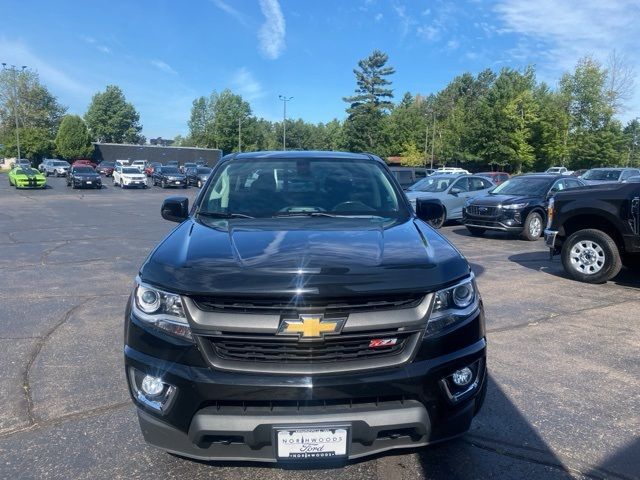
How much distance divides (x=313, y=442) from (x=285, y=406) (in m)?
0.20

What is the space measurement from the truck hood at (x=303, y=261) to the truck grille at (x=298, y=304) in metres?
0.04

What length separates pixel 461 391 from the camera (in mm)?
2541

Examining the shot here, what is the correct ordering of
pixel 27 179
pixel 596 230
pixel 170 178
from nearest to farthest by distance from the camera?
1. pixel 596 230
2. pixel 27 179
3. pixel 170 178

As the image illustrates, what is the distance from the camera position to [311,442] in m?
2.27

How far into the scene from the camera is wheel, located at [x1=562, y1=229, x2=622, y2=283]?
7.50 m

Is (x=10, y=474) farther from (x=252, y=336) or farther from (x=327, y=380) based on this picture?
(x=327, y=380)

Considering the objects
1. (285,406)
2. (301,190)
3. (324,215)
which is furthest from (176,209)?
(285,406)

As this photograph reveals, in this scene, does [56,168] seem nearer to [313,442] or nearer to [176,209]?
[176,209]

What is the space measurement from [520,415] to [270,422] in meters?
2.11

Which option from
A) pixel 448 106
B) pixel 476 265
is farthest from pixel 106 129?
pixel 476 265

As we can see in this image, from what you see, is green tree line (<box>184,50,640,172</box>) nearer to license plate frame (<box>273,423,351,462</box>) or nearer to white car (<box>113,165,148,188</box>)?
white car (<box>113,165,148,188</box>)

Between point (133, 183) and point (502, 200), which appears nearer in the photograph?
point (502, 200)

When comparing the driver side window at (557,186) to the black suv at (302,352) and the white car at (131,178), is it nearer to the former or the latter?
the black suv at (302,352)

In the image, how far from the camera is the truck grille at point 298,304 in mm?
2357
